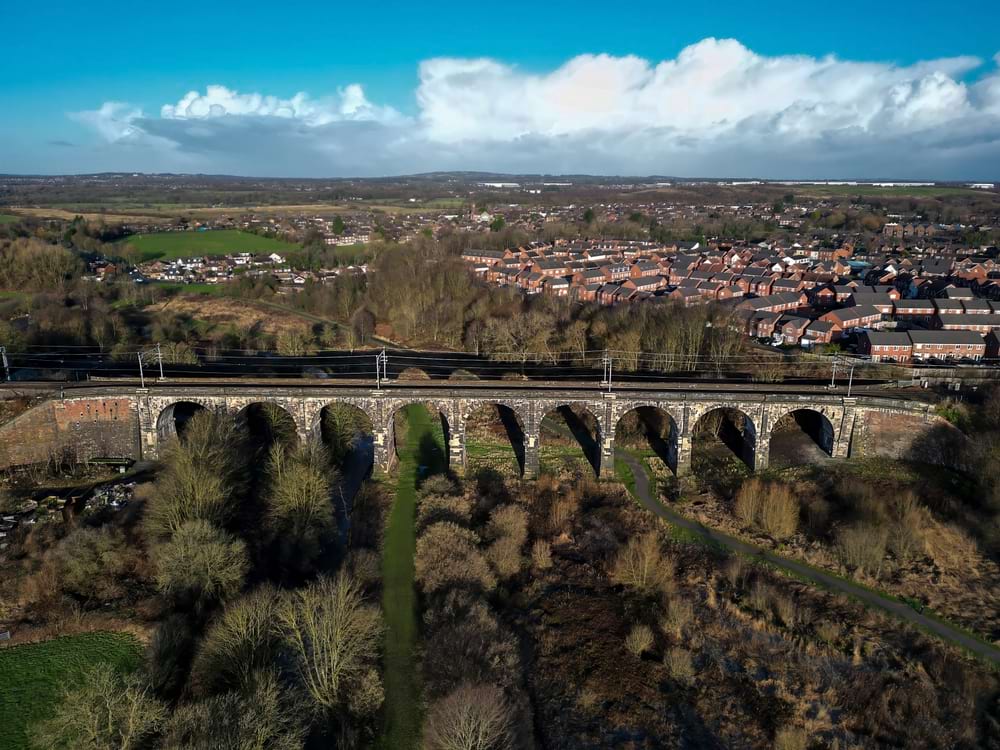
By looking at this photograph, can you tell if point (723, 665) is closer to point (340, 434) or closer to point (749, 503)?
point (749, 503)

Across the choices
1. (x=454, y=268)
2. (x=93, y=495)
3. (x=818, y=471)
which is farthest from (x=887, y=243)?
(x=93, y=495)

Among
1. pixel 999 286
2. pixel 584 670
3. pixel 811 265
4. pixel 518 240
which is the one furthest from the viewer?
pixel 518 240

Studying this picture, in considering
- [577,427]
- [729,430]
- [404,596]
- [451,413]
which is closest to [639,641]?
[404,596]

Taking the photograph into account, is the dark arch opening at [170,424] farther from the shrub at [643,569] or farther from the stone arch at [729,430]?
the stone arch at [729,430]

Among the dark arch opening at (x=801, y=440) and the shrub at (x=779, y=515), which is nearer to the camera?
the shrub at (x=779, y=515)

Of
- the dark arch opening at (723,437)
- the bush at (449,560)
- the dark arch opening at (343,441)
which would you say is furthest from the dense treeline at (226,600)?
the dark arch opening at (723,437)

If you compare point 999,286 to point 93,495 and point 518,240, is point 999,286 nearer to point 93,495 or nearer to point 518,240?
point 518,240

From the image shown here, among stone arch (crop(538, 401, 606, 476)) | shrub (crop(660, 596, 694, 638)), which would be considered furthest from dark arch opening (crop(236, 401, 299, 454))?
shrub (crop(660, 596, 694, 638))
